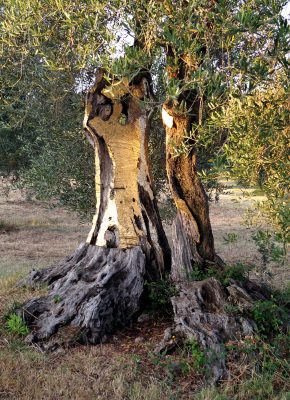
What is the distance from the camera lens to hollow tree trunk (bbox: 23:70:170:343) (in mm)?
8148

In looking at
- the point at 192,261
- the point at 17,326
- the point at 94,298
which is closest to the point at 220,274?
the point at 192,261

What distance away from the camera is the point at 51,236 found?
73.9 feet

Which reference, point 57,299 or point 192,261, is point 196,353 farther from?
point 57,299

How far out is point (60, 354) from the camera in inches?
276

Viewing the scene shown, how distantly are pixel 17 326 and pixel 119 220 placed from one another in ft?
7.89

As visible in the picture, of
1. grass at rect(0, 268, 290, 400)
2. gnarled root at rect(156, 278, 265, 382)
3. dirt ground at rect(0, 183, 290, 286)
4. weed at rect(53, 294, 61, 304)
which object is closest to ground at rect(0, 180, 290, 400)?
grass at rect(0, 268, 290, 400)

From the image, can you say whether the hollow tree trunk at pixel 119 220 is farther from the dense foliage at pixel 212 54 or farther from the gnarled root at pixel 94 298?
the dense foliage at pixel 212 54

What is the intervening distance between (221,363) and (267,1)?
4.13m

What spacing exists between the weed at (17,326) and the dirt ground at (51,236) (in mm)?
3396

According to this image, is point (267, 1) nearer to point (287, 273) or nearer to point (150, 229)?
point (150, 229)

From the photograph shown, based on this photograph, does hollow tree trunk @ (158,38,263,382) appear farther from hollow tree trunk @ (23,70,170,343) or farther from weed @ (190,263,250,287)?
hollow tree trunk @ (23,70,170,343)

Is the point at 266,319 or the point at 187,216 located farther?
the point at 187,216

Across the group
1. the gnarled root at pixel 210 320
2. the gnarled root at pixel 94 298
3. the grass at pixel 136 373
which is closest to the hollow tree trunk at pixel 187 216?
the gnarled root at pixel 210 320

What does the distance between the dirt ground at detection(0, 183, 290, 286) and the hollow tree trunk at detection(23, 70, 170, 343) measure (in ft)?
5.75
